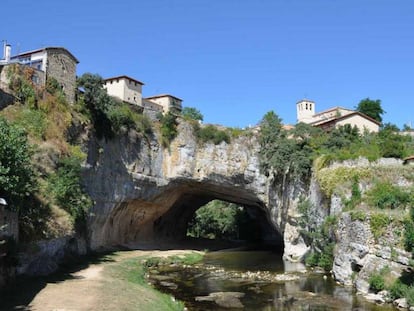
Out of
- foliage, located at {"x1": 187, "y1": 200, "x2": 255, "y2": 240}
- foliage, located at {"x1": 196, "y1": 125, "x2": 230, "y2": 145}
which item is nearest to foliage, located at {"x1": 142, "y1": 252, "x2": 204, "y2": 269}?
foliage, located at {"x1": 196, "y1": 125, "x2": 230, "y2": 145}

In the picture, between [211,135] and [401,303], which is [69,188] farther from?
[401,303]

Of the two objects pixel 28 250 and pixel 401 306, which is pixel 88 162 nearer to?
pixel 28 250

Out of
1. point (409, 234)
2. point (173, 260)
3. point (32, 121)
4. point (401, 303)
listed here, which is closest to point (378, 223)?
point (409, 234)

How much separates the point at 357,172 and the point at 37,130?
830 inches

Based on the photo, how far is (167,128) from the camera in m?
40.3

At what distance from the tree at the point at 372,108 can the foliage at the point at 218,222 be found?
2207cm

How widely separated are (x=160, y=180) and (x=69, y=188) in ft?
47.4

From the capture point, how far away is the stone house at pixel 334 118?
149 ft

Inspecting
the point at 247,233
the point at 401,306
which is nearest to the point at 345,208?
the point at 401,306

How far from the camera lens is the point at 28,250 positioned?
1975cm

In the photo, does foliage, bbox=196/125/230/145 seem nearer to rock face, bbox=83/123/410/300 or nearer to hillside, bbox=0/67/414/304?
hillside, bbox=0/67/414/304

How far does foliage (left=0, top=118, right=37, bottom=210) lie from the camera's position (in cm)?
1754

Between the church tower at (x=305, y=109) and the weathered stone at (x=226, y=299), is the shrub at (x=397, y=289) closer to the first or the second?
the weathered stone at (x=226, y=299)

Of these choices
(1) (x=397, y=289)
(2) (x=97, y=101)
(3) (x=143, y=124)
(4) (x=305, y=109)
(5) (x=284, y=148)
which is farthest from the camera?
(4) (x=305, y=109)
